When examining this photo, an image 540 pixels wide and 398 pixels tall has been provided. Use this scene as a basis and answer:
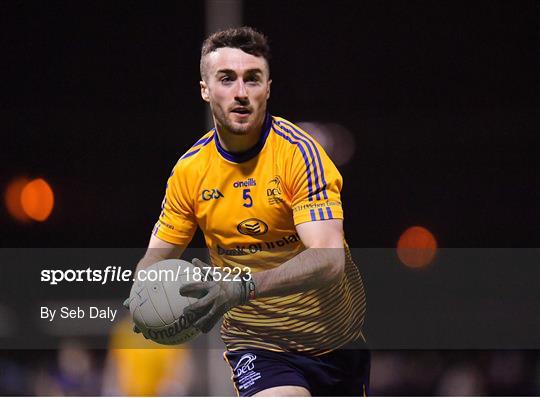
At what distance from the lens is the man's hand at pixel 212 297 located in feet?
13.0

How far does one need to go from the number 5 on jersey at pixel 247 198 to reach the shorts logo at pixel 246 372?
0.75 m

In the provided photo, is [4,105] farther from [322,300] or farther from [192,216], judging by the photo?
[322,300]

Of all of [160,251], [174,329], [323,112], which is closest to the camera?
[174,329]

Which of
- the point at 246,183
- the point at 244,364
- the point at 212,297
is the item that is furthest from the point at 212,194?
the point at 244,364

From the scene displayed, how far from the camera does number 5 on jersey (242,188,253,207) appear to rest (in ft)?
14.7

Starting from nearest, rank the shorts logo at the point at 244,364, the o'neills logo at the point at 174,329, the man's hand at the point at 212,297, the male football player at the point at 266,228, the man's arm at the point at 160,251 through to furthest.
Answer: the man's hand at the point at 212,297 → the o'neills logo at the point at 174,329 → the male football player at the point at 266,228 → the shorts logo at the point at 244,364 → the man's arm at the point at 160,251

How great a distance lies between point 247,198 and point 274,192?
0.45 feet

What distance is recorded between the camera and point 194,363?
7.77m

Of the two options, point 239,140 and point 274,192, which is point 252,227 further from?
point 239,140

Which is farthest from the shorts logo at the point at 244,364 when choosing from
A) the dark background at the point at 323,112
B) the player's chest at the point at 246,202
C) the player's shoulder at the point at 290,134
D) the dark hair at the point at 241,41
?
the dark background at the point at 323,112

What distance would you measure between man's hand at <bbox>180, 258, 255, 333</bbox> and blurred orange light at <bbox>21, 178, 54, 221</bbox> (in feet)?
13.0

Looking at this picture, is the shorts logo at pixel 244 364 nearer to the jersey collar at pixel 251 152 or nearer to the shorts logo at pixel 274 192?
the shorts logo at pixel 274 192

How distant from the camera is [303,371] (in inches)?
182

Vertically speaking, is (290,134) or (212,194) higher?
(290,134)
